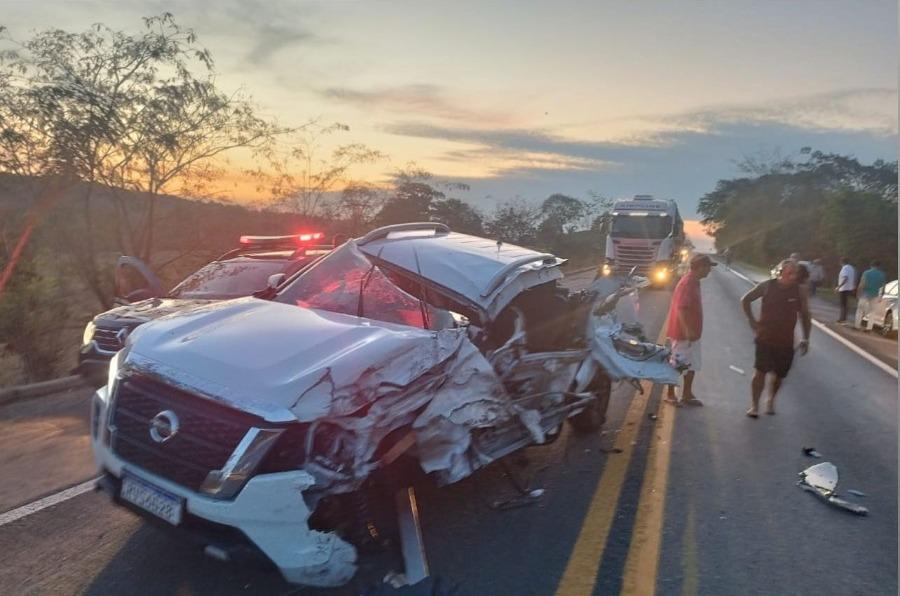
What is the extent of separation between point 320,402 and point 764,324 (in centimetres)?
594

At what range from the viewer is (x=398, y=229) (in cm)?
588

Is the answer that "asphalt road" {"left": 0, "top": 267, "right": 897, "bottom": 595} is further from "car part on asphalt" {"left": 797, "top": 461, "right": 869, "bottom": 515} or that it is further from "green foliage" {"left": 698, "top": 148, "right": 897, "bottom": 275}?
"green foliage" {"left": 698, "top": 148, "right": 897, "bottom": 275}

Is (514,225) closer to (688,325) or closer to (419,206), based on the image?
(419,206)

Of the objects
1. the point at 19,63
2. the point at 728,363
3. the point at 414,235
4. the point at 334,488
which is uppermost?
the point at 19,63

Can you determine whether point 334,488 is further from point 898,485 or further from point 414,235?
point 898,485

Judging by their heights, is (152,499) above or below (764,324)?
below

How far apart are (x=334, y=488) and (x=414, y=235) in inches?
119

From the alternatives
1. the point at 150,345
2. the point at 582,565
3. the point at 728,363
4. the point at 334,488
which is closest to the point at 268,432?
the point at 334,488

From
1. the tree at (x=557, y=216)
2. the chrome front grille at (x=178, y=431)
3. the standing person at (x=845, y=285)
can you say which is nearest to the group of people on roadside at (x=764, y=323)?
the chrome front grille at (x=178, y=431)

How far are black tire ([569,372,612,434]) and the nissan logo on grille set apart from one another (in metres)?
3.97

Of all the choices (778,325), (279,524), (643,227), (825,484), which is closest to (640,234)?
(643,227)

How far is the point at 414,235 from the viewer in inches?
236

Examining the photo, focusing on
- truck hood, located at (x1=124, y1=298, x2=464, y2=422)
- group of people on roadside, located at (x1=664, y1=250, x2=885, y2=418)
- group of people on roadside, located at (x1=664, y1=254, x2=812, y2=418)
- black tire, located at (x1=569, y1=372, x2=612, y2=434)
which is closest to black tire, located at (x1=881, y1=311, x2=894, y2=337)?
group of people on roadside, located at (x1=664, y1=250, x2=885, y2=418)

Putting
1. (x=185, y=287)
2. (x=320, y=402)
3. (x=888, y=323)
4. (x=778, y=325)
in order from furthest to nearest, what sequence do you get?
1. (x=888, y=323)
2. (x=185, y=287)
3. (x=778, y=325)
4. (x=320, y=402)
